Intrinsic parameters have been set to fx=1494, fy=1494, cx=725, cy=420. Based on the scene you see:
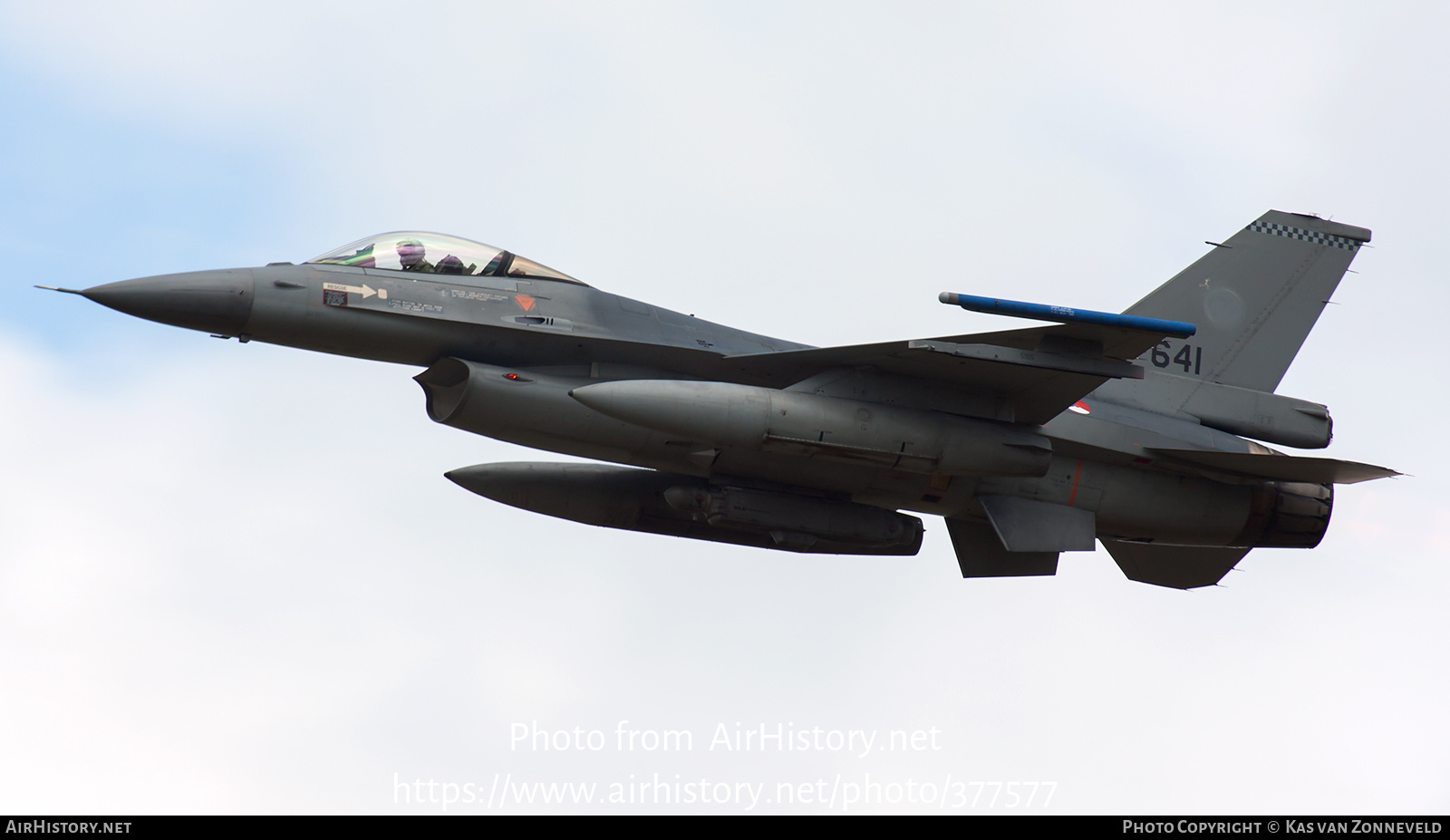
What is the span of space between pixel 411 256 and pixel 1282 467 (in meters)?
9.27

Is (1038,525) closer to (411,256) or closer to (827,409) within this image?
(827,409)

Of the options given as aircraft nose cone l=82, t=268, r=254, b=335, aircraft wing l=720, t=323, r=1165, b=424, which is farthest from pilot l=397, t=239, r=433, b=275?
aircraft wing l=720, t=323, r=1165, b=424

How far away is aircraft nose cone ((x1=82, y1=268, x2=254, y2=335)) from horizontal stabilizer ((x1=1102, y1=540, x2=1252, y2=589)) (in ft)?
33.6

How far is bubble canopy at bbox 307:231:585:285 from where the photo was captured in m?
14.3

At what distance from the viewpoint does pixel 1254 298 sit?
17766 mm

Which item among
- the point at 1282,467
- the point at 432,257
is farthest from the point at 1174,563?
the point at 432,257

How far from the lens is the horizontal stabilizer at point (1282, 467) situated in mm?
15453

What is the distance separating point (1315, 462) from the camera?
50.8 ft

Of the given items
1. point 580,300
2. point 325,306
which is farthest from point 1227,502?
point 325,306

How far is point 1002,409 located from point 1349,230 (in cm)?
641

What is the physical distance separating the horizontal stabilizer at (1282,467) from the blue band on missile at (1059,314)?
2.65 m

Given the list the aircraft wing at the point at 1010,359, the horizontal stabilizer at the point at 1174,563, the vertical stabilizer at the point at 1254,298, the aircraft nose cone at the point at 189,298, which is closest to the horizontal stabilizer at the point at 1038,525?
the aircraft wing at the point at 1010,359

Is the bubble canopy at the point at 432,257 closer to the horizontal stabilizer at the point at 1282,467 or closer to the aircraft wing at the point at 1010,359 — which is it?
the aircraft wing at the point at 1010,359

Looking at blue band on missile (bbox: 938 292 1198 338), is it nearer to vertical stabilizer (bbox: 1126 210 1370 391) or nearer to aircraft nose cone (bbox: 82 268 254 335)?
vertical stabilizer (bbox: 1126 210 1370 391)
